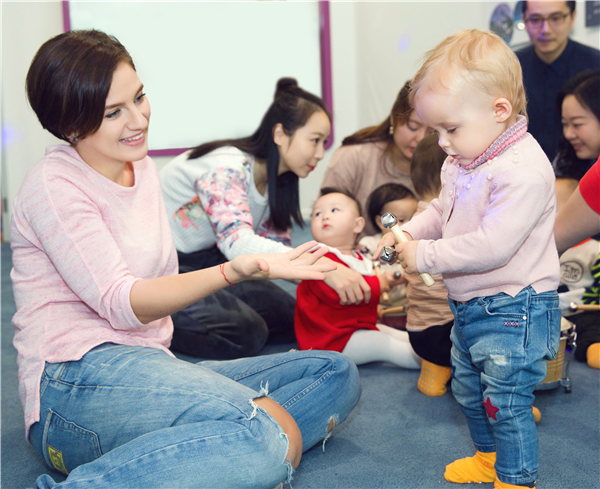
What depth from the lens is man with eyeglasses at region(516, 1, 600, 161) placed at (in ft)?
6.89

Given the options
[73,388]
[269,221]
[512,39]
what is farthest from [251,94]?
[73,388]

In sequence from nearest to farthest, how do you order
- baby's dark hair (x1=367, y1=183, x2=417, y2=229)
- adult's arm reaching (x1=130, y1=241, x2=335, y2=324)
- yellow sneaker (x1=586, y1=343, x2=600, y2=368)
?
1. adult's arm reaching (x1=130, y1=241, x2=335, y2=324)
2. yellow sneaker (x1=586, y1=343, x2=600, y2=368)
3. baby's dark hair (x1=367, y1=183, x2=417, y2=229)

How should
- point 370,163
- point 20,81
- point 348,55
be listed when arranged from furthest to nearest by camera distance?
point 348,55 < point 20,81 < point 370,163

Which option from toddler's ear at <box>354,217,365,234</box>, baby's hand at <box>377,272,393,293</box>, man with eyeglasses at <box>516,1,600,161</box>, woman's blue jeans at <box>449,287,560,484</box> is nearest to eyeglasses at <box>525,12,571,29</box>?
man with eyeglasses at <box>516,1,600,161</box>

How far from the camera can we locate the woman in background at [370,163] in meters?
1.94

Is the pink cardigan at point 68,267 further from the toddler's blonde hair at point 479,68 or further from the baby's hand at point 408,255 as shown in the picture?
the toddler's blonde hair at point 479,68

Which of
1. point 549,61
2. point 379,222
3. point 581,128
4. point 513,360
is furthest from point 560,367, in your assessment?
point 549,61

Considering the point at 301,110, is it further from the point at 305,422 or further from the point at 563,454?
the point at 563,454

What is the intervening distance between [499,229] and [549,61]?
5.60ft

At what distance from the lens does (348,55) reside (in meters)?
3.98

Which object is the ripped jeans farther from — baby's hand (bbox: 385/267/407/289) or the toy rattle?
baby's hand (bbox: 385/267/407/289)

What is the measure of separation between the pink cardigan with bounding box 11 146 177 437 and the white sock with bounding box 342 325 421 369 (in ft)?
2.04

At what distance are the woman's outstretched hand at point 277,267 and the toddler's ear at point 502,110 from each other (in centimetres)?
34

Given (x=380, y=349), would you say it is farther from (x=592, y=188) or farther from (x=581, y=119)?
(x=581, y=119)
